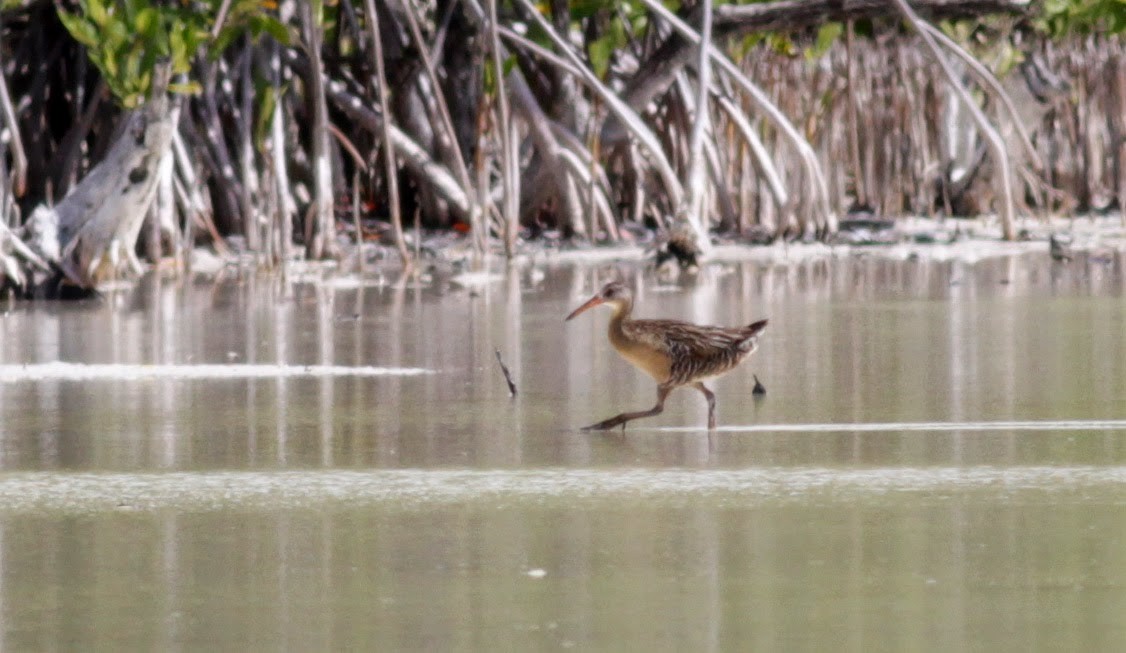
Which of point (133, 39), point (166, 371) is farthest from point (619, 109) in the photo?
point (166, 371)

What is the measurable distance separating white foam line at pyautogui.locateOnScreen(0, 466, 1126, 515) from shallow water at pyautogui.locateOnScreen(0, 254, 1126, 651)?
Result: 0.6 inches

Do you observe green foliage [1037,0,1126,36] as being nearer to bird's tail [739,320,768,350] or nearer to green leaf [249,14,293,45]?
green leaf [249,14,293,45]

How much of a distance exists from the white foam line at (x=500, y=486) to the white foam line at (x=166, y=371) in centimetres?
241

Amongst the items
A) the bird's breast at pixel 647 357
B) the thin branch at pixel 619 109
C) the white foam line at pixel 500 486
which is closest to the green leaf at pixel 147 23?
the thin branch at pixel 619 109

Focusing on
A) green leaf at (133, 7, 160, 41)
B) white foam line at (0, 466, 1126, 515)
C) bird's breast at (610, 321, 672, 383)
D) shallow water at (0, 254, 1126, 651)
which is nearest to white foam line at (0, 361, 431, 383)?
shallow water at (0, 254, 1126, 651)

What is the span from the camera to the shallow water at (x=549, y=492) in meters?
4.23

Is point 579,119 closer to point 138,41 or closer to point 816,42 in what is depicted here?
point 816,42

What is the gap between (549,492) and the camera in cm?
567

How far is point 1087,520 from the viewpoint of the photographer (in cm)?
517

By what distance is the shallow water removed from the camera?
4.23 meters

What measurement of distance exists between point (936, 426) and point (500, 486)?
1606mm

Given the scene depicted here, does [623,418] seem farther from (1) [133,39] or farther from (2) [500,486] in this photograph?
(1) [133,39]

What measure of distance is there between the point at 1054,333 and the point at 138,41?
17.8 ft

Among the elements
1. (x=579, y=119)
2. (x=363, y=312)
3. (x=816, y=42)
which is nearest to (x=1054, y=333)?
(x=363, y=312)
